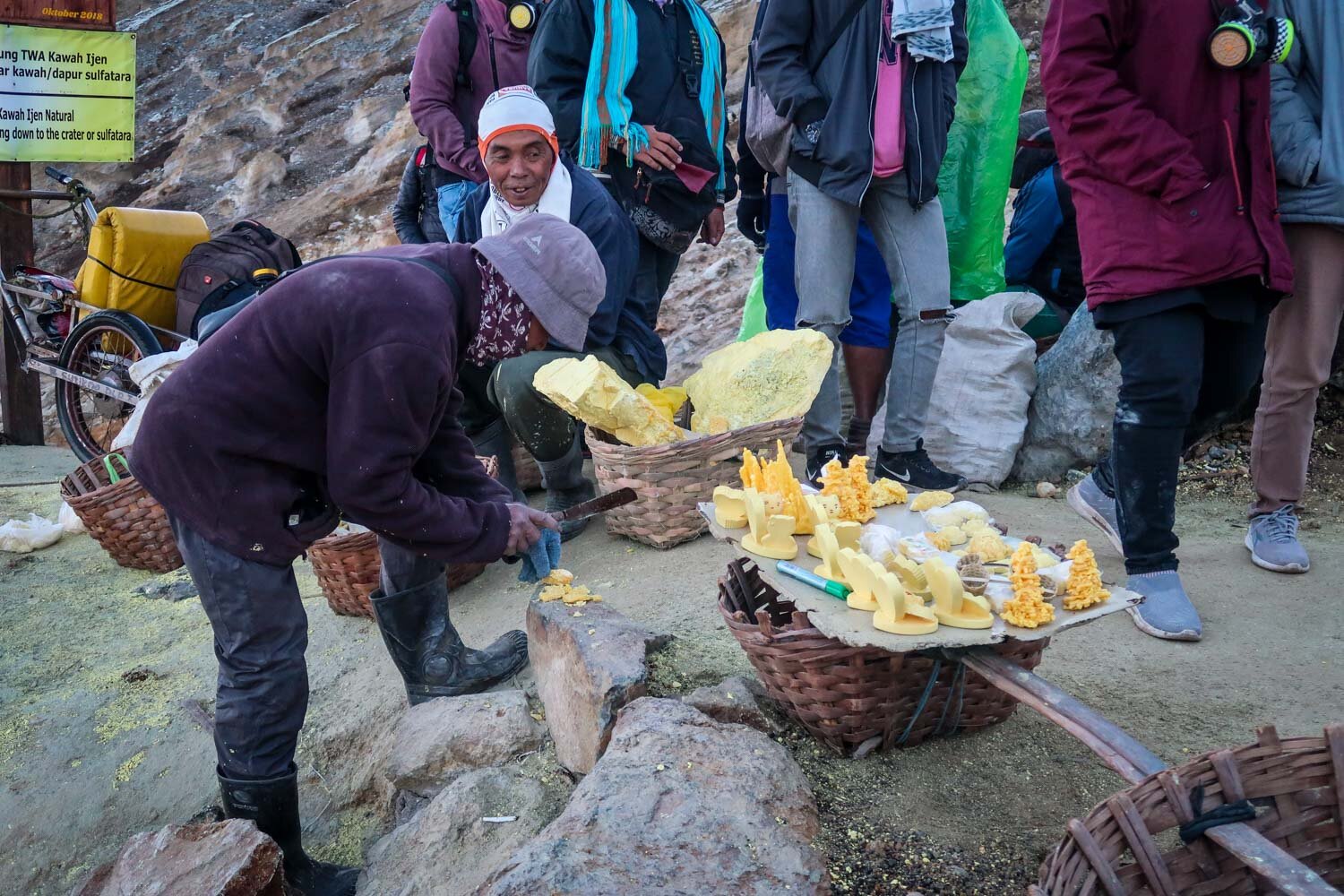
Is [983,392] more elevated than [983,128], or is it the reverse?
[983,128]

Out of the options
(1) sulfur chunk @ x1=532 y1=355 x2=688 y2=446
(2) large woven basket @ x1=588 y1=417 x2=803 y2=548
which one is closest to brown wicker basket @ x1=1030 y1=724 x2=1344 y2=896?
(2) large woven basket @ x1=588 y1=417 x2=803 y2=548

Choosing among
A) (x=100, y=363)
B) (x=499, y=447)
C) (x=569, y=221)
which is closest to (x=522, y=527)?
(x=569, y=221)

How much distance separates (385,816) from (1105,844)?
6.40 feet

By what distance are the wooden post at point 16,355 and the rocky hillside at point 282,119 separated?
280 centimetres

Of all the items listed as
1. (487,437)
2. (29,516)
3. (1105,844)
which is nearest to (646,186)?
(487,437)

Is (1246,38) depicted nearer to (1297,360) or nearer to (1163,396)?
(1163,396)

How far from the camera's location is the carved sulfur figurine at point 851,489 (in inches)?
104

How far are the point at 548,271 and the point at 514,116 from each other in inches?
63.5

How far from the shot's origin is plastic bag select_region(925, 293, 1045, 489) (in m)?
4.41

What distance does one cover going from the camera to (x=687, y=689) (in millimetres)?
2568

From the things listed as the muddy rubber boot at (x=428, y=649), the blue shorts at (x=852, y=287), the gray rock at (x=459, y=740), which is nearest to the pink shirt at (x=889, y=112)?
the blue shorts at (x=852, y=287)

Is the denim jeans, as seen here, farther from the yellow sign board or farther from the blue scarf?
the yellow sign board

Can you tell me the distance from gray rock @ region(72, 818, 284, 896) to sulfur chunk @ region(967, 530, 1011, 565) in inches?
65.8

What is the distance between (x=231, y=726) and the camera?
2.37 meters
